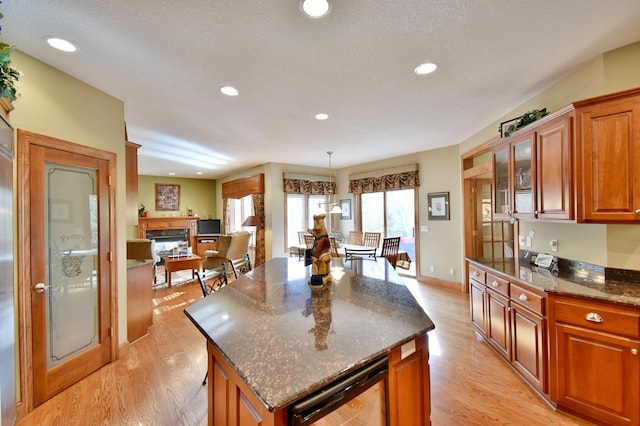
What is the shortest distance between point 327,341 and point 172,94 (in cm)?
279

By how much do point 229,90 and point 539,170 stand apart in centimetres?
A: 297

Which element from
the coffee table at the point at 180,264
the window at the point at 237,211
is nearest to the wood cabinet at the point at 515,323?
the coffee table at the point at 180,264

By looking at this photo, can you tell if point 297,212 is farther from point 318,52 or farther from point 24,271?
point 24,271

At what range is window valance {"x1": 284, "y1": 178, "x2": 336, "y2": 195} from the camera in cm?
614

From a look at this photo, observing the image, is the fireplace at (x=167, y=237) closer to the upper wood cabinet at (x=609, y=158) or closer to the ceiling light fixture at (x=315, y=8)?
the ceiling light fixture at (x=315, y=8)

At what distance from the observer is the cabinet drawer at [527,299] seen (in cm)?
194

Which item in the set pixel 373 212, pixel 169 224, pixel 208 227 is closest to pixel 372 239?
pixel 373 212

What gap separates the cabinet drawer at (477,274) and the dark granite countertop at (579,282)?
0.20 m

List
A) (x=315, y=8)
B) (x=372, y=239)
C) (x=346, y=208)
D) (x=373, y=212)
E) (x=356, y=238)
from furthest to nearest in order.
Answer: (x=346, y=208), (x=373, y=212), (x=356, y=238), (x=372, y=239), (x=315, y=8)

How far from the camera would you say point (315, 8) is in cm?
153

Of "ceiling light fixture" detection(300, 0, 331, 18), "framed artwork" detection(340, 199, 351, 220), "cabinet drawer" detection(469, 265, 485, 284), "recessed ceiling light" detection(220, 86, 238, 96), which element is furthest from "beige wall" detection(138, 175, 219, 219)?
"ceiling light fixture" detection(300, 0, 331, 18)

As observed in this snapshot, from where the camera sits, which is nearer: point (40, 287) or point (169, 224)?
point (40, 287)

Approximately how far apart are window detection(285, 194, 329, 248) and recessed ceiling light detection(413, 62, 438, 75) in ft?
14.3

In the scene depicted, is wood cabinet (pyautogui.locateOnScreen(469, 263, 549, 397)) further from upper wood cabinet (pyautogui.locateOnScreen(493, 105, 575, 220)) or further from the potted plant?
the potted plant
